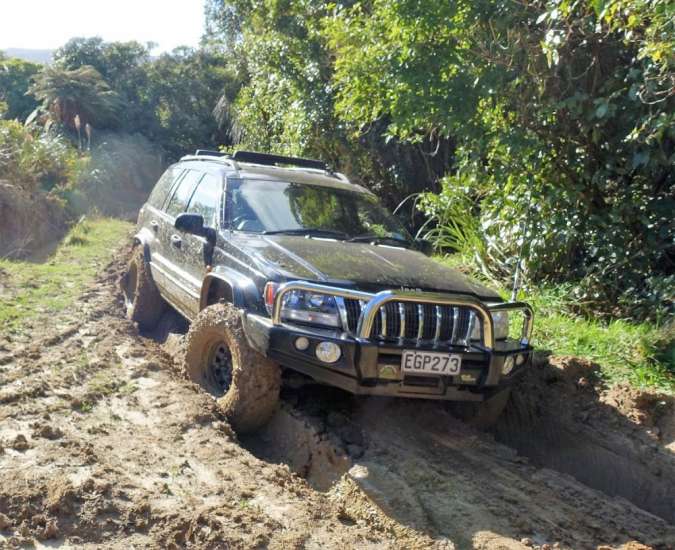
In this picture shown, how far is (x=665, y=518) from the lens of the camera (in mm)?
4973

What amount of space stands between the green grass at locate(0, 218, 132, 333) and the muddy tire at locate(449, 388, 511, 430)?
3874 millimetres

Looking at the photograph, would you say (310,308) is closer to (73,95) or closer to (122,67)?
(73,95)

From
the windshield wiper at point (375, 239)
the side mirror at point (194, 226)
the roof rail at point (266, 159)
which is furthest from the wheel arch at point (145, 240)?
the windshield wiper at point (375, 239)

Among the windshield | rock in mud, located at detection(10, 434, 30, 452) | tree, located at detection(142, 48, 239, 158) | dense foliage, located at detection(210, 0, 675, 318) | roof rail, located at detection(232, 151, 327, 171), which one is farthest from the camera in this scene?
tree, located at detection(142, 48, 239, 158)

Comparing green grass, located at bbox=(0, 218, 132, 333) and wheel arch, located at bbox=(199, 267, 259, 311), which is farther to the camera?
green grass, located at bbox=(0, 218, 132, 333)

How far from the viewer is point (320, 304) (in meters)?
4.65

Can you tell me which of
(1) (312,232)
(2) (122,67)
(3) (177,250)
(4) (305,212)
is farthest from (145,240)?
(2) (122,67)

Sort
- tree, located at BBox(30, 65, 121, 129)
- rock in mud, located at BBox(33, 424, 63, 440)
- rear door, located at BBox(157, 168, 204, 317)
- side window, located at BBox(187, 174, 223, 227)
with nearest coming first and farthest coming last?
rock in mud, located at BBox(33, 424, 63, 440) < side window, located at BBox(187, 174, 223, 227) < rear door, located at BBox(157, 168, 204, 317) < tree, located at BBox(30, 65, 121, 129)

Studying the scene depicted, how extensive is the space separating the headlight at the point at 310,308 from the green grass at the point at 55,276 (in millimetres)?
3263

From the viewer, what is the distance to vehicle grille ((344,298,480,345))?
15.1 feet

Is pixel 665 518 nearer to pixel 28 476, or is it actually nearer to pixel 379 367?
pixel 379 367

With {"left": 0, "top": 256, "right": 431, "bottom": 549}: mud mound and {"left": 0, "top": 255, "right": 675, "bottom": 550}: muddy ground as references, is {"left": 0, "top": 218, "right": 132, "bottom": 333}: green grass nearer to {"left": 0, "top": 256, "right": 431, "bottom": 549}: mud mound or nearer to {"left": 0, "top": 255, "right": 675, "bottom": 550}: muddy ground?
{"left": 0, "top": 255, "right": 675, "bottom": 550}: muddy ground

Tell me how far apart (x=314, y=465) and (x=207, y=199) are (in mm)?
2592

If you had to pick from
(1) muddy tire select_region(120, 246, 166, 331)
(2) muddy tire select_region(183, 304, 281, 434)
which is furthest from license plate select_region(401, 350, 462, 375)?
(1) muddy tire select_region(120, 246, 166, 331)
